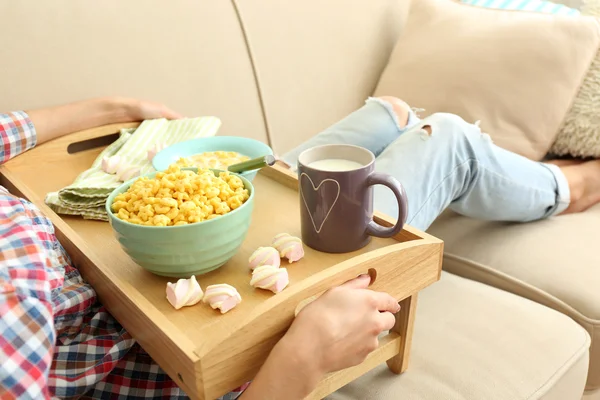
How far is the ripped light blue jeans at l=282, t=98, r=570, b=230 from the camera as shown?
3.21 ft

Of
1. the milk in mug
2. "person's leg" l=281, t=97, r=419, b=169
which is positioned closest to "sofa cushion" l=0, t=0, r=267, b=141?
"person's leg" l=281, t=97, r=419, b=169

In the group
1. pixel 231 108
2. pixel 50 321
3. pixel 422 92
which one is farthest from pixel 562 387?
pixel 231 108

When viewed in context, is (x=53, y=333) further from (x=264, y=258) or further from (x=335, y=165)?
(x=335, y=165)

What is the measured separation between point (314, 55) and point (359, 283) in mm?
1031

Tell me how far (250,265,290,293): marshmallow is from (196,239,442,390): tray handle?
0.02 m

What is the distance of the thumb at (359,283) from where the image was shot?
0.63 m

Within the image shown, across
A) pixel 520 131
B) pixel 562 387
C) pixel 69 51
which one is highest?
pixel 69 51

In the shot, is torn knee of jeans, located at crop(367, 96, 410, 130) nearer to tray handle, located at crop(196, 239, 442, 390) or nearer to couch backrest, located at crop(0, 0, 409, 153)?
couch backrest, located at crop(0, 0, 409, 153)

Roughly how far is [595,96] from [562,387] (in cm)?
77

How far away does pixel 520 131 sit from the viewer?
134 cm

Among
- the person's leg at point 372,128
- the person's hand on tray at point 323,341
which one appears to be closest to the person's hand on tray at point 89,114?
the person's leg at point 372,128

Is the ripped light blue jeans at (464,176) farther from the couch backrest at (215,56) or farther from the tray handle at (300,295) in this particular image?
the couch backrest at (215,56)

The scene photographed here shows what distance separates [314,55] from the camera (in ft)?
5.05

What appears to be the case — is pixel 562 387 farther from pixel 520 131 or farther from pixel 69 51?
pixel 69 51
